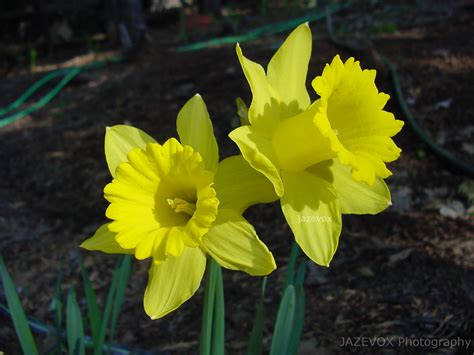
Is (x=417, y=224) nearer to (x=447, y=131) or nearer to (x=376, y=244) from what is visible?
(x=376, y=244)

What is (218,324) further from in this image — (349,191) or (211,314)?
(349,191)

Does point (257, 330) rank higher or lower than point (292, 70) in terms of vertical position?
lower

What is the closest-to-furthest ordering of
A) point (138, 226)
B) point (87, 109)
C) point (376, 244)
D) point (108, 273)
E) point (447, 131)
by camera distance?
point (138, 226), point (376, 244), point (108, 273), point (447, 131), point (87, 109)

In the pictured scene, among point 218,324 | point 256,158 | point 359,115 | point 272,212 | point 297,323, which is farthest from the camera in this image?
point 272,212

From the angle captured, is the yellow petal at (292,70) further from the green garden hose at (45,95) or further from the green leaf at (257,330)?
the green garden hose at (45,95)

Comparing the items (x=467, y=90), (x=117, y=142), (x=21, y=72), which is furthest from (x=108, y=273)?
(x=21, y=72)

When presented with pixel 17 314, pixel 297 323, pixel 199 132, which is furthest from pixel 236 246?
pixel 17 314

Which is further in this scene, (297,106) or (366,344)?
(366,344)

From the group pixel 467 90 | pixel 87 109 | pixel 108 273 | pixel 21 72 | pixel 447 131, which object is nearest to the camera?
pixel 108 273

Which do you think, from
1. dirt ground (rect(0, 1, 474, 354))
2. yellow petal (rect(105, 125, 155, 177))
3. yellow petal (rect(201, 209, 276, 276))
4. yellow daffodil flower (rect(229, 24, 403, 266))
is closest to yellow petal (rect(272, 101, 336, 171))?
yellow daffodil flower (rect(229, 24, 403, 266))
